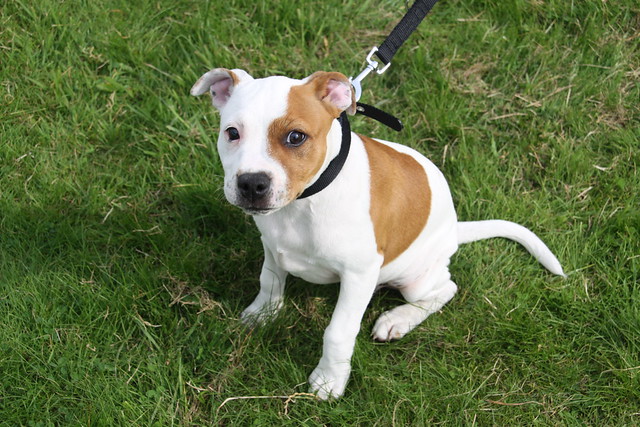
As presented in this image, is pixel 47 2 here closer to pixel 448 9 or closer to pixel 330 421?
pixel 448 9

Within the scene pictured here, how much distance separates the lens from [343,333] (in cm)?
360

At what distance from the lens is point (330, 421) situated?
12.2 ft

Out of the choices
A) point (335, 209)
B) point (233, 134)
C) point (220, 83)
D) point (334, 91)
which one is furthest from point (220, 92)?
point (335, 209)

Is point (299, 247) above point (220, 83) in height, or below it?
below

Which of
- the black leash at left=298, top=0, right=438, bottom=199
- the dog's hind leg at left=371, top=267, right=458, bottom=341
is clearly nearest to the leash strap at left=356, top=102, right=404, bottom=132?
the black leash at left=298, top=0, right=438, bottom=199

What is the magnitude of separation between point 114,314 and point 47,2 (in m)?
2.65

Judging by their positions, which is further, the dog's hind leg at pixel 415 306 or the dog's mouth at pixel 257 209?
the dog's hind leg at pixel 415 306

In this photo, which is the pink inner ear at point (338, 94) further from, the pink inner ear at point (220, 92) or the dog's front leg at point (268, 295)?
the dog's front leg at point (268, 295)

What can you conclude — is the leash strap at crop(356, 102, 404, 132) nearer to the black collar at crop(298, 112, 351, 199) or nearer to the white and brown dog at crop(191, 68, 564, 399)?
the white and brown dog at crop(191, 68, 564, 399)

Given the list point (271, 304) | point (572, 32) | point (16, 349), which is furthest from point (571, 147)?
point (16, 349)

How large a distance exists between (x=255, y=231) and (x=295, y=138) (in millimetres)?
1704

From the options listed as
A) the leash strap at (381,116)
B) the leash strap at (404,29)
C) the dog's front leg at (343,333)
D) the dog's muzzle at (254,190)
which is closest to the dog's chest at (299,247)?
the dog's front leg at (343,333)

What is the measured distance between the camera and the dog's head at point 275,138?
9.55 feet

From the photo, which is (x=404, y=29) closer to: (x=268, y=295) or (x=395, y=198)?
(x=395, y=198)
